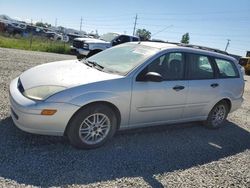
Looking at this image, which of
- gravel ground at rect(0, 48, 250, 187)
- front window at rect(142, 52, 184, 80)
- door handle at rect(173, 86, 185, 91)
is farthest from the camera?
door handle at rect(173, 86, 185, 91)

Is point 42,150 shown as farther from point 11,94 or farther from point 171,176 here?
point 171,176

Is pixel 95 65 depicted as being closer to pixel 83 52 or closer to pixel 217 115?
pixel 217 115

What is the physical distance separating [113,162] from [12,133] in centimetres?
158

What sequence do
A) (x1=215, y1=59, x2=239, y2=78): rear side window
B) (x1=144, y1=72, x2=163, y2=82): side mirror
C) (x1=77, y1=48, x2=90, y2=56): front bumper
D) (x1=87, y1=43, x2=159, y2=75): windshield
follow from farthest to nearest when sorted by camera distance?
(x1=77, y1=48, x2=90, y2=56): front bumper < (x1=215, y1=59, x2=239, y2=78): rear side window < (x1=87, y1=43, x2=159, y2=75): windshield < (x1=144, y1=72, x2=163, y2=82): side mirror

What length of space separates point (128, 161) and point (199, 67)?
2441 millimetres

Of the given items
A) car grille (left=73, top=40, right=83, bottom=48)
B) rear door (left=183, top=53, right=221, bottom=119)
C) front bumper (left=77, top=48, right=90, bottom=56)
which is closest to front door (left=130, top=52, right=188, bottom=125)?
rear door (left=183, top=53, right=221, bottom=119)

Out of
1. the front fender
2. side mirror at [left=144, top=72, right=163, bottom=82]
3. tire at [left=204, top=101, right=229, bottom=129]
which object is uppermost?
side mirror at [left=144, top=72, right=163, bottom=82]

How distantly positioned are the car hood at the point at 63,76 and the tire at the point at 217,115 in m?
2.60

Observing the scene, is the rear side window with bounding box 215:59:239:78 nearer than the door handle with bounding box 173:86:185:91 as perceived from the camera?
No

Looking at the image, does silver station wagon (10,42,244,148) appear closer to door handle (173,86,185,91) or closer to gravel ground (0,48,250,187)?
door handle (173,86,185,91)

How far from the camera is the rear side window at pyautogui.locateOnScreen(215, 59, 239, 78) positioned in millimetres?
6071

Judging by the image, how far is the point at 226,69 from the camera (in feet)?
20.6

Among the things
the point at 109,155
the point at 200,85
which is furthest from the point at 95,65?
the point at 200,85

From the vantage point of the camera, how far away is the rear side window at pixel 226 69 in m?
6.07
